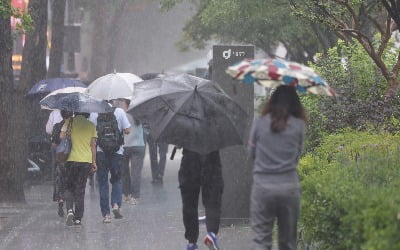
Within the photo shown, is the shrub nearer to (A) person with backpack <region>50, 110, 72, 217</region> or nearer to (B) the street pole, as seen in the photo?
(B) the street pole

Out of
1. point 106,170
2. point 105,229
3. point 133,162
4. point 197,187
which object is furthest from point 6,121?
point 197,187

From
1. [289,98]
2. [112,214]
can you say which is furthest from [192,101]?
[112,214]

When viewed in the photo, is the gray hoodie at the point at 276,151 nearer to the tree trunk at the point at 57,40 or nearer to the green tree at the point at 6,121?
the green tree at the point at 6,121

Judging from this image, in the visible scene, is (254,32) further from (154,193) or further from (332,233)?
(332,233)

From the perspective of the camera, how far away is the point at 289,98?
812 cm

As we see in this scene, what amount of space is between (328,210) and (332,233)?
200 mm

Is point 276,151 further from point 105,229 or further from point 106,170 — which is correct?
point 106,170

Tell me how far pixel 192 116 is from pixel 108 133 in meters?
4.36

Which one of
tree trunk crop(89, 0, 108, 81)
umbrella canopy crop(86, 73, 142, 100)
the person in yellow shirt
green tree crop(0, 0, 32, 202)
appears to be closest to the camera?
the person in yellow shirt

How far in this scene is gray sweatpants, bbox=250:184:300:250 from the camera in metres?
7.97

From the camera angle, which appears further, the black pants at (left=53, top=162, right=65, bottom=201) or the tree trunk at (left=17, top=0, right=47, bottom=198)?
the tree trunk at (left=17, top=0, right=47, bottom=198)

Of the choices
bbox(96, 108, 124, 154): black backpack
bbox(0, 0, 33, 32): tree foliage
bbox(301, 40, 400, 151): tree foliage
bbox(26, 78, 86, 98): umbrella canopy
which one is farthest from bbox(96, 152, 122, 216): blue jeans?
bbox(26, 78, 86, 98): umbrella canopy

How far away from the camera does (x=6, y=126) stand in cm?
1728

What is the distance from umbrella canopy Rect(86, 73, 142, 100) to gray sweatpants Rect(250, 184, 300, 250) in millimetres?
8116
